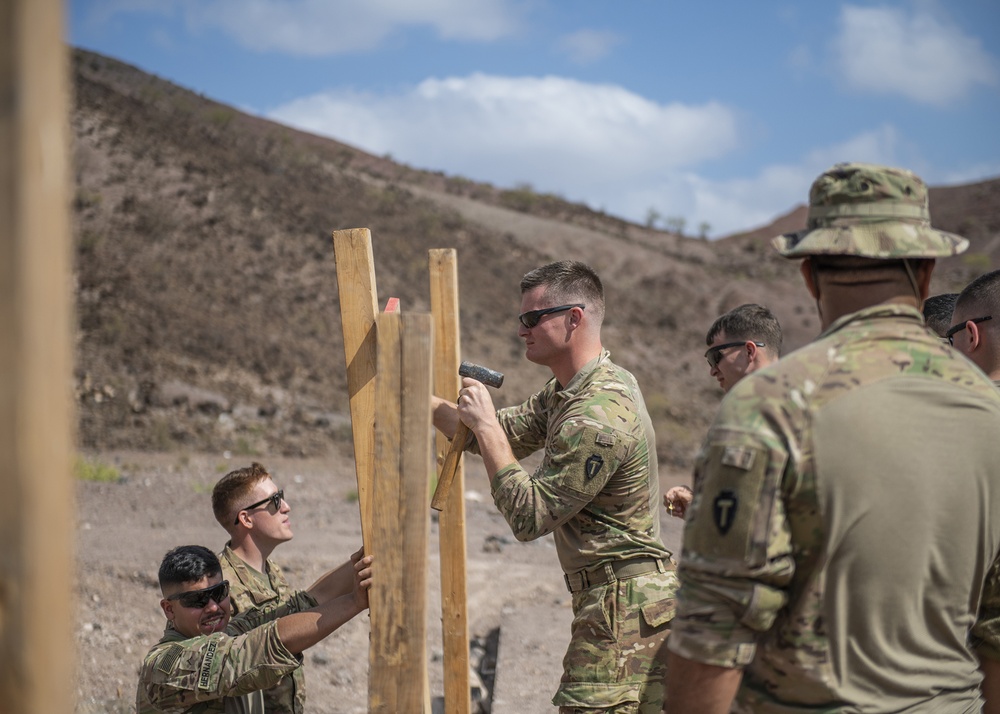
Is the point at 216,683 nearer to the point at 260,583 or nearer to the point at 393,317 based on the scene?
the point at 260,583

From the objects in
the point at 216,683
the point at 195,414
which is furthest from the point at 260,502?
the point at 195,414

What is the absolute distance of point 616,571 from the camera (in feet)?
10.2

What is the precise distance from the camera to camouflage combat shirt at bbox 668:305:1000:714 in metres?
1.80

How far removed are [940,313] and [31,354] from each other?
4140 mm

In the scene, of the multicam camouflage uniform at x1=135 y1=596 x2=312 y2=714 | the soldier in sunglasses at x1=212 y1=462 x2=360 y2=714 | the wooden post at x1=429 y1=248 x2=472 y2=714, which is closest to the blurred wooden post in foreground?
the multicam camouflage uniform at x1=135 y1=596 x2=312 y2=714

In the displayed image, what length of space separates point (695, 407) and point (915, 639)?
833 inches

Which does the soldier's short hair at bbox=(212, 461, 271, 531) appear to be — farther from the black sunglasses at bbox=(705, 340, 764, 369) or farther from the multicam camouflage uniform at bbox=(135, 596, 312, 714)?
the black sunglasses at bbox=(705, 340, 764, 369)

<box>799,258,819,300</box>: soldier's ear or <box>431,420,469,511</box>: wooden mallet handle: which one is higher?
<box>799,258,819,300</box>: soldier's ear

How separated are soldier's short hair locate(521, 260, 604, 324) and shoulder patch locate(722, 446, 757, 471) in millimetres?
1599

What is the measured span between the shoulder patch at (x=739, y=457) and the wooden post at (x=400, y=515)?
0.80m

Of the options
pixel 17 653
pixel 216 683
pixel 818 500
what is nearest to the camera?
pixel 17 653

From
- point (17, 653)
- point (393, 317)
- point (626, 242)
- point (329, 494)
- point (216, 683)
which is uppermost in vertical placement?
point (626, 242)

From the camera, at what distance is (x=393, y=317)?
229cm

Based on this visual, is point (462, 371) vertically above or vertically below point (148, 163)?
below
